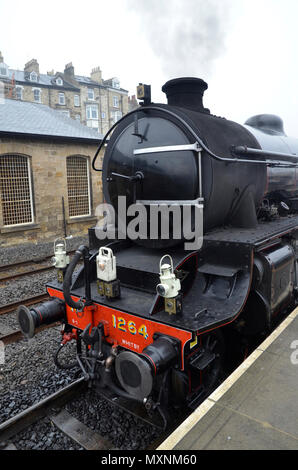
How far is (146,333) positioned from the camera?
2.80 m

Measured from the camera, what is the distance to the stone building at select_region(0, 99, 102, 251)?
11508 millimetres

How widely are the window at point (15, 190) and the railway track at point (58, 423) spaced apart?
9701 millimetres

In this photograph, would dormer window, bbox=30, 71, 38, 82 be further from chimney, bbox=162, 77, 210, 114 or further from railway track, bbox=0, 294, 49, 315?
chimney, bbox=162, 77, 210, 114

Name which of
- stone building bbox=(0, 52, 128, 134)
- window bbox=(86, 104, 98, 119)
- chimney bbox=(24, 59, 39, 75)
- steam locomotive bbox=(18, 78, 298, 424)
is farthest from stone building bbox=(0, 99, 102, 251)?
window bbox=(86, 104, 98, 119)

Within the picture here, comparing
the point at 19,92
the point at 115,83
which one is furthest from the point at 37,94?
the point at 115,83

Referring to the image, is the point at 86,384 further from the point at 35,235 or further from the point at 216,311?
the point at 35,235

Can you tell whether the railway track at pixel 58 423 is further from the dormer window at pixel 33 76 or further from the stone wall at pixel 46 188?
the dormer window at pixel 33 76

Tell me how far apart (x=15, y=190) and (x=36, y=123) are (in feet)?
9.87

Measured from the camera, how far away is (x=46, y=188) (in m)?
12.5

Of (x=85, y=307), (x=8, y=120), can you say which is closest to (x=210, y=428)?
(x=85, y=307)

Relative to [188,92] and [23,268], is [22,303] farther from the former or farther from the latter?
[188,92]

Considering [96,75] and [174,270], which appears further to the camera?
[96,75]

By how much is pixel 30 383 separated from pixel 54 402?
60 cm
